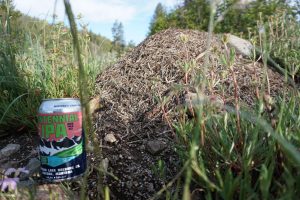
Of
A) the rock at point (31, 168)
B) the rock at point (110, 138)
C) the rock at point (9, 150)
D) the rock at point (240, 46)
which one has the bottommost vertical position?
the rock at point (31, 168)

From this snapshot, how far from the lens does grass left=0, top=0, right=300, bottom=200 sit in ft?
3.33

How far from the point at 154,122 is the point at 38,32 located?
149 cm

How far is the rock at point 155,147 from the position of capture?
1893 millimetres

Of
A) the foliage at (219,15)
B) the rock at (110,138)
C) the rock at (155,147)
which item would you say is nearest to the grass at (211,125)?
the rock at (155,147)

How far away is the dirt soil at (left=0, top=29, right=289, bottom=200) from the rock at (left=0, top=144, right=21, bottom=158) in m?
0.04

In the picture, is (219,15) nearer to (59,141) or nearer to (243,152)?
(59,141)

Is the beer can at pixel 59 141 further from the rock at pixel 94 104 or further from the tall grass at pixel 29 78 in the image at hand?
the rock at pixel 94 104

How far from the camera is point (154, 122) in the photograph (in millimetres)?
2141

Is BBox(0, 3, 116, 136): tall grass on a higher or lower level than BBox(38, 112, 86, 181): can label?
higher

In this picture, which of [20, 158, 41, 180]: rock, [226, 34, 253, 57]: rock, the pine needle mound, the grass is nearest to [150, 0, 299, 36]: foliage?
[226, 34, 253, 57]: rock

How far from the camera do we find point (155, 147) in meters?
1.91

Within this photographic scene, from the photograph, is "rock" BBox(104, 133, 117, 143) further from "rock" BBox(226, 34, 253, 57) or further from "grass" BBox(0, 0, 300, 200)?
"rock" BBox(226, 34, 253, 57)

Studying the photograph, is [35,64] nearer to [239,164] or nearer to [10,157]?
[10,157]

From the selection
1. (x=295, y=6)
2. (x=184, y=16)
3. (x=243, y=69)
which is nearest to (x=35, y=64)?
(x=243, y=69)
